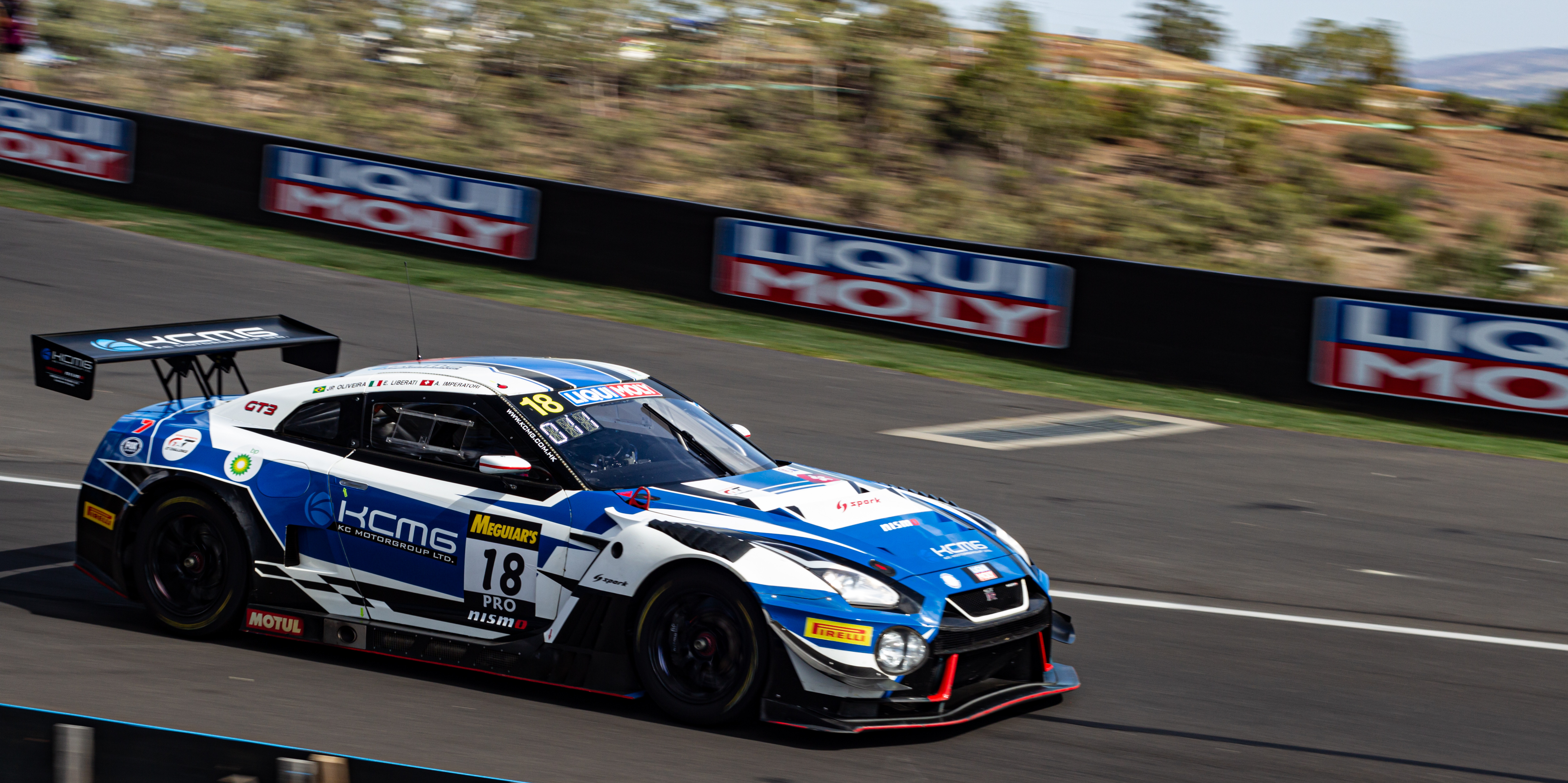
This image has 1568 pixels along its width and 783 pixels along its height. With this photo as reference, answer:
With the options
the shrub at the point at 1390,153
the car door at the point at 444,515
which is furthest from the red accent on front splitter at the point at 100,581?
the shrub at the point at 1390,153

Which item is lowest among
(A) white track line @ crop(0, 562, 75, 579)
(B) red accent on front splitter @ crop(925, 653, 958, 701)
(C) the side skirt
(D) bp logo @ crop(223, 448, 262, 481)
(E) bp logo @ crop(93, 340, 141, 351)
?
(A) white track line @ crop(0, 562, 75, 579)

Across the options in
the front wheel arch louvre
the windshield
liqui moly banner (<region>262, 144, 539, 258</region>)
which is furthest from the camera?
liqui moly banner (<region>262, 144, 539, 258</region>)

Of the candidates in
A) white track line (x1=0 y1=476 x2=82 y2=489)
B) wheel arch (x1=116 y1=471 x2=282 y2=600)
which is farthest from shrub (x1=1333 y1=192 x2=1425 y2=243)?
wheel arch (x1=116 y1=471 x2=282 y2=600)

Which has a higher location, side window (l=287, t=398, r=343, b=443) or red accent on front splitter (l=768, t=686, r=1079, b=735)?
side window (l=287, t=398, r=343, b=443)

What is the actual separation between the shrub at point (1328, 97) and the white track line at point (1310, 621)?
91.2ft

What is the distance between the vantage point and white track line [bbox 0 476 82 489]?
9.57 m

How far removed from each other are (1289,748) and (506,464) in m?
3.35

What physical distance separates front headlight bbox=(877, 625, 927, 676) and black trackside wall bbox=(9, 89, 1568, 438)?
34.4ft

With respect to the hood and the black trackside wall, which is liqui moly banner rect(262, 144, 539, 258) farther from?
the hood

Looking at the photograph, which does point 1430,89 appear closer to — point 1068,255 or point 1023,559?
point 1068,255

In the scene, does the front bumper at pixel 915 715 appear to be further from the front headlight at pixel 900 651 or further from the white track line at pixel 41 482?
the white track line at pixel 41 482

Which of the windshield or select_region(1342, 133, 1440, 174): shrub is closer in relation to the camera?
the windshield

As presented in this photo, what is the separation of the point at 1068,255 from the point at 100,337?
36.1 ft

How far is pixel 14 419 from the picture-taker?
11344mm
